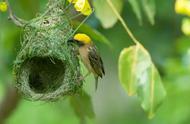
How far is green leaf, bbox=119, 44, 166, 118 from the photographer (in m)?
3.53

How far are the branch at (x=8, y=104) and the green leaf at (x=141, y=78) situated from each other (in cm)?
117

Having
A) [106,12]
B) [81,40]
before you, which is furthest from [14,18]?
[106,12]

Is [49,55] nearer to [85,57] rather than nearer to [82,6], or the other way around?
[85,57]

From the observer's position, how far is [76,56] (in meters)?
3.58

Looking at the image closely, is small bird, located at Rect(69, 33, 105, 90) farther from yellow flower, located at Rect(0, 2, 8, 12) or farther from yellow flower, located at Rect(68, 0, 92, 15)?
yellow flower, located at Rect(0, 2, 8, 12)

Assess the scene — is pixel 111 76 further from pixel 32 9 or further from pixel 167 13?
pixel 32 9

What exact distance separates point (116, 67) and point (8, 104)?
1.96 m

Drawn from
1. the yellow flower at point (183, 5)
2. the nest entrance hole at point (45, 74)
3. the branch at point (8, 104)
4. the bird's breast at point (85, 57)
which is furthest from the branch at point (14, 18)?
the branch at point (8, 104)

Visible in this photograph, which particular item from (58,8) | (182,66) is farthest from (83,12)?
(182,66)

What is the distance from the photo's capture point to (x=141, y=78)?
141 inches

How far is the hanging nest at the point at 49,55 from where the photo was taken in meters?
3.43

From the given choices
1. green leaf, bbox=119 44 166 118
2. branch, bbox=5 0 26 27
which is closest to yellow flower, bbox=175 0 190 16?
green leaf, bbox=119 44 166 118

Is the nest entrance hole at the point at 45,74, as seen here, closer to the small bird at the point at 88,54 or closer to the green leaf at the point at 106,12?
the small bird at the point at 88,54

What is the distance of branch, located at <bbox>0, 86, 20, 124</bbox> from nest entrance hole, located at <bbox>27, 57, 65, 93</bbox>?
0.97 metres
